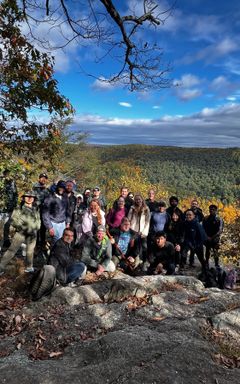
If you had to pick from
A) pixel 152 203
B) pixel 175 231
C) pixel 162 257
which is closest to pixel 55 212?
pixel 162 257

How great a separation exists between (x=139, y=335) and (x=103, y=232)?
137 inches

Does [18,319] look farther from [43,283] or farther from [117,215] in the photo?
[117,215]

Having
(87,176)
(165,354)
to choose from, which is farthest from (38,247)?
(87,176)

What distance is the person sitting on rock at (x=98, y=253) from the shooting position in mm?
8156

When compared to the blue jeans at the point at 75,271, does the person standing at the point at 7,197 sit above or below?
above

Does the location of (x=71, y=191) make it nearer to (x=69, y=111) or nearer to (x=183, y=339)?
(x=69, y=111)

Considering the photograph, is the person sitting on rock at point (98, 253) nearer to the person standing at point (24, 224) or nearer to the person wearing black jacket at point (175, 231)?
the person standing at point (24, 224)

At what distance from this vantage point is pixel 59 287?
6.93 m

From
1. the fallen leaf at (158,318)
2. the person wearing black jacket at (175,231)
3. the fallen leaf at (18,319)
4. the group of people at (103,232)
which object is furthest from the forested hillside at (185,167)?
the fallen leaf at (18,319)

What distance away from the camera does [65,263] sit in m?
7.33

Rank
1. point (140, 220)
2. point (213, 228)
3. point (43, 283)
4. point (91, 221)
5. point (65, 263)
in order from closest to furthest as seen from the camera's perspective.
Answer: point (43, 283)
point (65, 263)
point (91, 221)
point (140, 220)
point (213, 228)

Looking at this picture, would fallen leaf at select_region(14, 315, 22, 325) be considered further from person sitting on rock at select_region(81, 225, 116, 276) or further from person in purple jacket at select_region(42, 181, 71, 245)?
person in purple jacket at select_region(42, 181, 71, 245)

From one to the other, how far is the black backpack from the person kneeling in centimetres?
55

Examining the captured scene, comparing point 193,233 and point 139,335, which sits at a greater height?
point 193,233
